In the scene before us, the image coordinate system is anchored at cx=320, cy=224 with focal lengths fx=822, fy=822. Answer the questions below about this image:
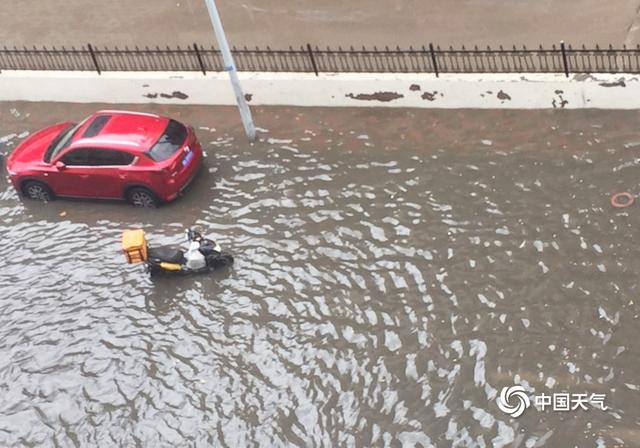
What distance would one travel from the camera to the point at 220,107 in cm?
1644

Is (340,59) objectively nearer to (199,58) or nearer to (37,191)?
(199,58)

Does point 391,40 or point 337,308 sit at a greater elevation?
point 391,40

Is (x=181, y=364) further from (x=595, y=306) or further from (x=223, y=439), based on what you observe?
(x=595, y=306)

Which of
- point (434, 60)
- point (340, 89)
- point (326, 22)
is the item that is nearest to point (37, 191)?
point (340, 89)

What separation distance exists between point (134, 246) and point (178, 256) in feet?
2.24

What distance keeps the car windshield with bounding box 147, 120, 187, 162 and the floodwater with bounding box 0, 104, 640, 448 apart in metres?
0.86

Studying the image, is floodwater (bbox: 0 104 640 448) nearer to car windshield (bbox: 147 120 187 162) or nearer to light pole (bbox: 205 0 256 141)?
light pole (bbox: 205 0 256 141)

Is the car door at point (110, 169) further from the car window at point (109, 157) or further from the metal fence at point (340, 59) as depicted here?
the metal fence at point (340, 59)

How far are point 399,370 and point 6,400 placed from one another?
5.54 m

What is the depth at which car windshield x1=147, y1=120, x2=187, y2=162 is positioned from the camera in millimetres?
14102

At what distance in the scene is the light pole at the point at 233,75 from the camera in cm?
1419

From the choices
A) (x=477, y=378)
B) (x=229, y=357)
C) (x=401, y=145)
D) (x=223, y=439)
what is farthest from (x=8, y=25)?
(x=477, y=378)

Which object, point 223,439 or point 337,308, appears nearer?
point 223,439

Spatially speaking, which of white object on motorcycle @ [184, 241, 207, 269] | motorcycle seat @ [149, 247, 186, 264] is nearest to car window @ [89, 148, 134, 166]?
motorcycle seat @ [149, 247, 186, 264]
